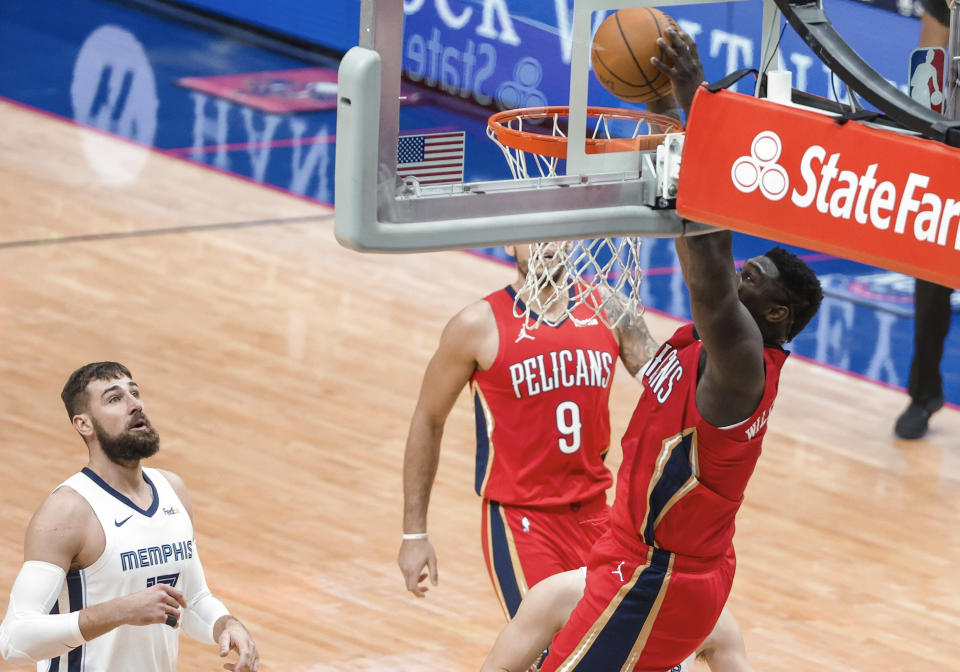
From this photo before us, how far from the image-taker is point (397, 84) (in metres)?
3.56

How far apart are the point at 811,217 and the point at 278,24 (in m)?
15.2

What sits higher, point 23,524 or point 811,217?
point 811,217

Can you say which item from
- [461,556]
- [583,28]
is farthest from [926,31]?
[583,28]

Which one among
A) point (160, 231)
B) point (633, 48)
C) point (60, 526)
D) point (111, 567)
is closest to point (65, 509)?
→ point (60, 526)

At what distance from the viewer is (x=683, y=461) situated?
4734mm

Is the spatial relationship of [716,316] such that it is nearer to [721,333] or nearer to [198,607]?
[721,333]

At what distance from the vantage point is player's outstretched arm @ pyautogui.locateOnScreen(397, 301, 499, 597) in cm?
587

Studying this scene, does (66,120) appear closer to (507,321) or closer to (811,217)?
(507,321)

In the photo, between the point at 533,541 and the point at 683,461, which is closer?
the point at 683,461

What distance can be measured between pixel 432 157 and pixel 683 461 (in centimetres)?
142

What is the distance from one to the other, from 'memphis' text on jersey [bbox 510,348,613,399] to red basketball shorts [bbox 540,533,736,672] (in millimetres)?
1002

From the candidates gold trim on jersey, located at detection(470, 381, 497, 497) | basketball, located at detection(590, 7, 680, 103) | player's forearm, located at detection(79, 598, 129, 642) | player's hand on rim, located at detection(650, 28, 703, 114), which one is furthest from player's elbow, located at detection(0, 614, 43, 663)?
player's hand on rim, located at detection(650, 28, 703, 114)

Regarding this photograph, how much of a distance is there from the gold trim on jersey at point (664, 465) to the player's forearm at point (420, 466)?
1.26 m

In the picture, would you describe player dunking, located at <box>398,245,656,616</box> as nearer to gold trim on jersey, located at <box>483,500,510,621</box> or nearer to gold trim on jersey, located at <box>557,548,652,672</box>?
gold trim on jersey, located at <box>483,500,510,621</box>
